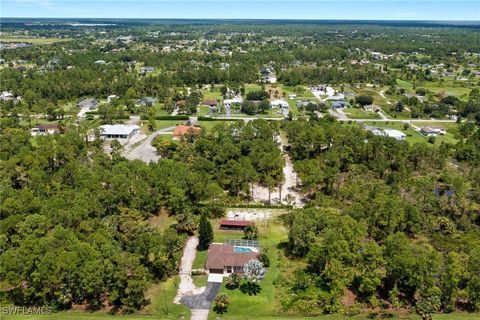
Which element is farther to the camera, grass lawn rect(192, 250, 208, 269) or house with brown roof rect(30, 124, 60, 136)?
house with brown roof rect(30, 124, 60, 136)

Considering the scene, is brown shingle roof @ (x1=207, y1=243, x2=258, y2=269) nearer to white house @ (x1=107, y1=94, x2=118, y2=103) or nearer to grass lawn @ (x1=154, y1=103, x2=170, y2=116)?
grass lawn @ (x1=154, y1=103, x2=170, y2=116)

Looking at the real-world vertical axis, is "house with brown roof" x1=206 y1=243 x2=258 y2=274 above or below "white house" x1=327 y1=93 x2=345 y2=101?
below

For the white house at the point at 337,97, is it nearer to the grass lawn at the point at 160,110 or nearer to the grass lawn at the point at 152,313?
the grass lawn at the point at 160,110

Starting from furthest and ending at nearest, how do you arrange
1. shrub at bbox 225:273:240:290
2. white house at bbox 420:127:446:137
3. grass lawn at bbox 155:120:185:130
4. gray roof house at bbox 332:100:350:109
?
1. gray roof house at bbox 332:100:350:109
2. grass lawn at bbox 155:120:185:130
3. white house at bbox 420:127:446:137
4. shrub at bbox 225:273:240:290

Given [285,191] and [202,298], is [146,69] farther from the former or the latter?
[202,298]

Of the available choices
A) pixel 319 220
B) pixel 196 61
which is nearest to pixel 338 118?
pixel 319 220

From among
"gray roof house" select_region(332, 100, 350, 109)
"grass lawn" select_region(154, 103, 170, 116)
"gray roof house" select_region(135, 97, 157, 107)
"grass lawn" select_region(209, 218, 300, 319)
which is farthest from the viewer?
"gray roof house" select_region(332, 100, 350, 109)

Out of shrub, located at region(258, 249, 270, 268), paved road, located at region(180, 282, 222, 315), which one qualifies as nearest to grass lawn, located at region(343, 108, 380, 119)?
shrub, located at region(258, 249, 270, 268)
